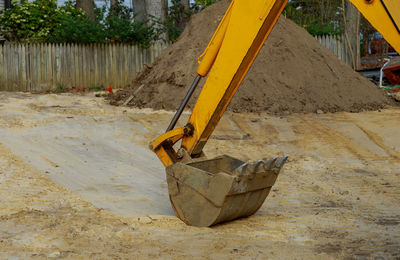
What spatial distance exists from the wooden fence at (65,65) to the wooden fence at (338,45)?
6522mm

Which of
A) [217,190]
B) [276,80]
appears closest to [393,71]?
[276,80]

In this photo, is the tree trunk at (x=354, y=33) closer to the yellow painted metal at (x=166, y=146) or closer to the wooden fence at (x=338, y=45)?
the wooden fence at (x=338, y=45)

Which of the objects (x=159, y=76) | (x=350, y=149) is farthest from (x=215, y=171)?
(x=159, y=76)

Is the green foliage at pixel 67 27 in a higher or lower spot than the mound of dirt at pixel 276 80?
higher

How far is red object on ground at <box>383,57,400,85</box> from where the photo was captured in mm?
14862

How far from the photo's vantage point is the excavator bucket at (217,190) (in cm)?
433

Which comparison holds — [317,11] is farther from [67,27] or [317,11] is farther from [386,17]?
[386,17]

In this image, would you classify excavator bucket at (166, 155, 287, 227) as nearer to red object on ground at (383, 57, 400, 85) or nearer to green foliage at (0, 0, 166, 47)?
green foliage at (0, 0, 166, 47)

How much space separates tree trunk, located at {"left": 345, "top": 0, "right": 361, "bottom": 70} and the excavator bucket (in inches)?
540

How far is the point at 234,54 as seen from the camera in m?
4.46

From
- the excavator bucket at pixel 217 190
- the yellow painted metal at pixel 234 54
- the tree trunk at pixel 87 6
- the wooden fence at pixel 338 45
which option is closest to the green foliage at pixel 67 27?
the tree trunk at pixel 87 6

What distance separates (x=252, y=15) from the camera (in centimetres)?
431

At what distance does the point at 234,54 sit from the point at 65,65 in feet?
37.1

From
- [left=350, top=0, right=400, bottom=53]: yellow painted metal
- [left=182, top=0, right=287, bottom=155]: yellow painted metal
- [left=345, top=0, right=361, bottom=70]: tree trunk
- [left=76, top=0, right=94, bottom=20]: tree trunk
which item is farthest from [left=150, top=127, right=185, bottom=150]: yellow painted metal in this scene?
[left=76, top=0, right=94, bottom=20]: tree trunk
